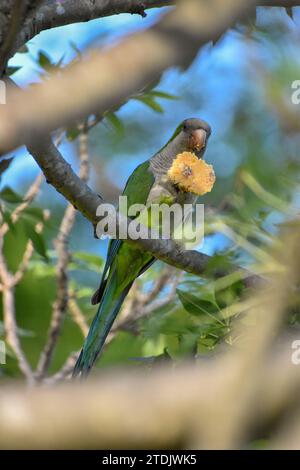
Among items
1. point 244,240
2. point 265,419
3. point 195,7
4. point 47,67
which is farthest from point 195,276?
point 265,419

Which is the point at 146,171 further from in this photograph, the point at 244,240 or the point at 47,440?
the point at 47,440

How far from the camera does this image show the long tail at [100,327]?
2479 millimetres

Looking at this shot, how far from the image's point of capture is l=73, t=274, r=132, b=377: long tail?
2.48 metres

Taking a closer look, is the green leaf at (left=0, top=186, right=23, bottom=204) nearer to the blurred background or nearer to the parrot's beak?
the blurred background

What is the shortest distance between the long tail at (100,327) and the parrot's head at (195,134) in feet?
2.24

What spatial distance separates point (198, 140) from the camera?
3.16 m

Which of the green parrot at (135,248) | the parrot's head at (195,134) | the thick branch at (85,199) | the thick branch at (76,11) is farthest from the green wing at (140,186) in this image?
the thick branch at (76,11)

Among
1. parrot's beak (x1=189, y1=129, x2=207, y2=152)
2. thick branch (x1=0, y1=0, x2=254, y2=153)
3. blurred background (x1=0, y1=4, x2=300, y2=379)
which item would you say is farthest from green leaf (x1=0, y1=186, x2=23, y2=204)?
thick branch (x1=0, y1=0, x2=254, y2=153)

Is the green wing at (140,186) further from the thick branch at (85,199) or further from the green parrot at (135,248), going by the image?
the thick branch at (85,199)

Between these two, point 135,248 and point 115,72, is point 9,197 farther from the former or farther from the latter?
point 115,72

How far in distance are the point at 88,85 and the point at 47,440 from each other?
1.11 ft

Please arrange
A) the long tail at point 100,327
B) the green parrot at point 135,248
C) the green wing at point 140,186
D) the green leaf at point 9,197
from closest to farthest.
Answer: the green leaf at point 9,197 → the long tail at point 100,327 → the green parrot at point 135,248 → the green wing at point 140,186

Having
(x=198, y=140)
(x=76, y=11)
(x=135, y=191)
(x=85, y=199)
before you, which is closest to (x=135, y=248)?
(x=135, y=191)

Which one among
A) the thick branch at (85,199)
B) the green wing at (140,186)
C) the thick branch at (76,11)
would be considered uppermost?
the green wing at (140,186)
